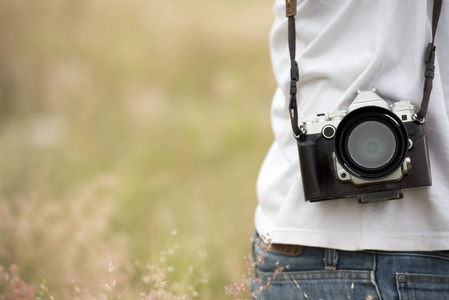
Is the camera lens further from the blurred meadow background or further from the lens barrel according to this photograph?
the blurred meadow background

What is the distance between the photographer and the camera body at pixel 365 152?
80 cm

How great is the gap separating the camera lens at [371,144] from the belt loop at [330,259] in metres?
0.16

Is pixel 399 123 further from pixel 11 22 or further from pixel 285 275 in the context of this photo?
pixel 11 22

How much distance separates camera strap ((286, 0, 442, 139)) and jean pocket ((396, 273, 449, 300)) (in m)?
0.25

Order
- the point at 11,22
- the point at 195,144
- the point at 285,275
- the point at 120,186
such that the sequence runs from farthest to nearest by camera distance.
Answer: the point at 11,22, the point at 195,144, the point at 120,186, the point at 285,275

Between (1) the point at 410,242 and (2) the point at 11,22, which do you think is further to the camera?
(2) the point at 11,22

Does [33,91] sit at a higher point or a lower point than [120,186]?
higher

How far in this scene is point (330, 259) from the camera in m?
0.86

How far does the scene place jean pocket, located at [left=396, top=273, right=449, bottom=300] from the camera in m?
0.78

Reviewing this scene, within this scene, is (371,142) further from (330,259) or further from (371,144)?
(330,259)

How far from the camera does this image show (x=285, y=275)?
93cm

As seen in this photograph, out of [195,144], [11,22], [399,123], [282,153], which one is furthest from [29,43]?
[399,123]

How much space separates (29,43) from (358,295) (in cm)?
367

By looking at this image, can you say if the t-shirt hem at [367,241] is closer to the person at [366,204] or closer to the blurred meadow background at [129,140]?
the person at [366,204]
